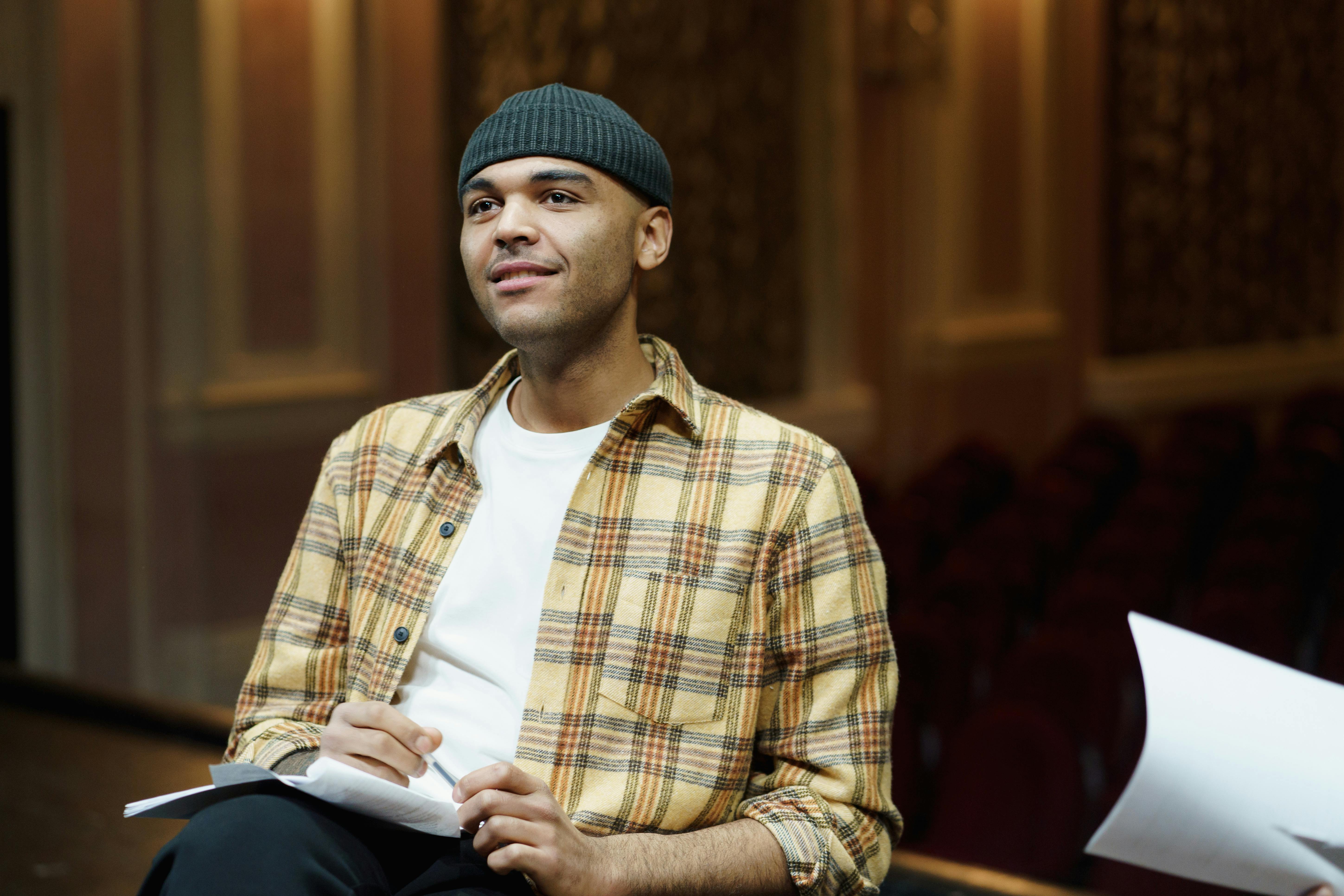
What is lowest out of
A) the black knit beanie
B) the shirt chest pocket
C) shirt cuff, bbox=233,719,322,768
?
shirt cuff, bbox=233,719,322,768

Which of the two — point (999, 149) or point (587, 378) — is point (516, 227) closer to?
point (587, 378)

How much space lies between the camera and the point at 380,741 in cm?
128

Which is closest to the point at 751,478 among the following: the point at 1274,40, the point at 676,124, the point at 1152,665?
the point at 1152,665

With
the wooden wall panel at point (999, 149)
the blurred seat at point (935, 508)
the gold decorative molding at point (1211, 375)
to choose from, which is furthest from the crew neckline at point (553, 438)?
the gold decorative molding at point (1211, 375)

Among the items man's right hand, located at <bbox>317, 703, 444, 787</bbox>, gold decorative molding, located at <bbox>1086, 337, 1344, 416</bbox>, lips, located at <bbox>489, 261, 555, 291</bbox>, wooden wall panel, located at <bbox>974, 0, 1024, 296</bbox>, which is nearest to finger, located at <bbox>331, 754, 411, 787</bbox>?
man's right hand, located at <bbox>317, 703, 444, 787</bbox>

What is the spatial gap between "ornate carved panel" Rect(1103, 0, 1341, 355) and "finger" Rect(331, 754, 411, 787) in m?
6.93

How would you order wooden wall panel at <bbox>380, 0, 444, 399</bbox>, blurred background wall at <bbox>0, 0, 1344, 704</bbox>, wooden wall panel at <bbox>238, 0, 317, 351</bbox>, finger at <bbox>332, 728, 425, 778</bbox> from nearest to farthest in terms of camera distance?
finger at <bbox>332, 728, 425, 778</bbox> < blurred background wall at <bbox>0, 0, 1344, 704</bbox> < wooden wall panel at <bbox>238, 0, 317, 351</bbox> < wooden wall panel at <bbox>380, 0, 444, 399</bbox>

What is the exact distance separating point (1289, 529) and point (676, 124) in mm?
2678

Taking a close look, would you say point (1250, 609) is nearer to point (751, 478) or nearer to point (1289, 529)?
point (1289, 529)

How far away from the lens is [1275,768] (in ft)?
3.87

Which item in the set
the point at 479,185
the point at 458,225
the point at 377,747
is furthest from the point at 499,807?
the point at 458,225

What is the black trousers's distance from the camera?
46.4 inches

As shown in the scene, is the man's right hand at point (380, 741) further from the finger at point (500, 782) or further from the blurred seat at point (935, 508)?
the blurred seat at point (935, 508)

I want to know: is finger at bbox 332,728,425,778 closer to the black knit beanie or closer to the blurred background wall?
the black knit beanie
